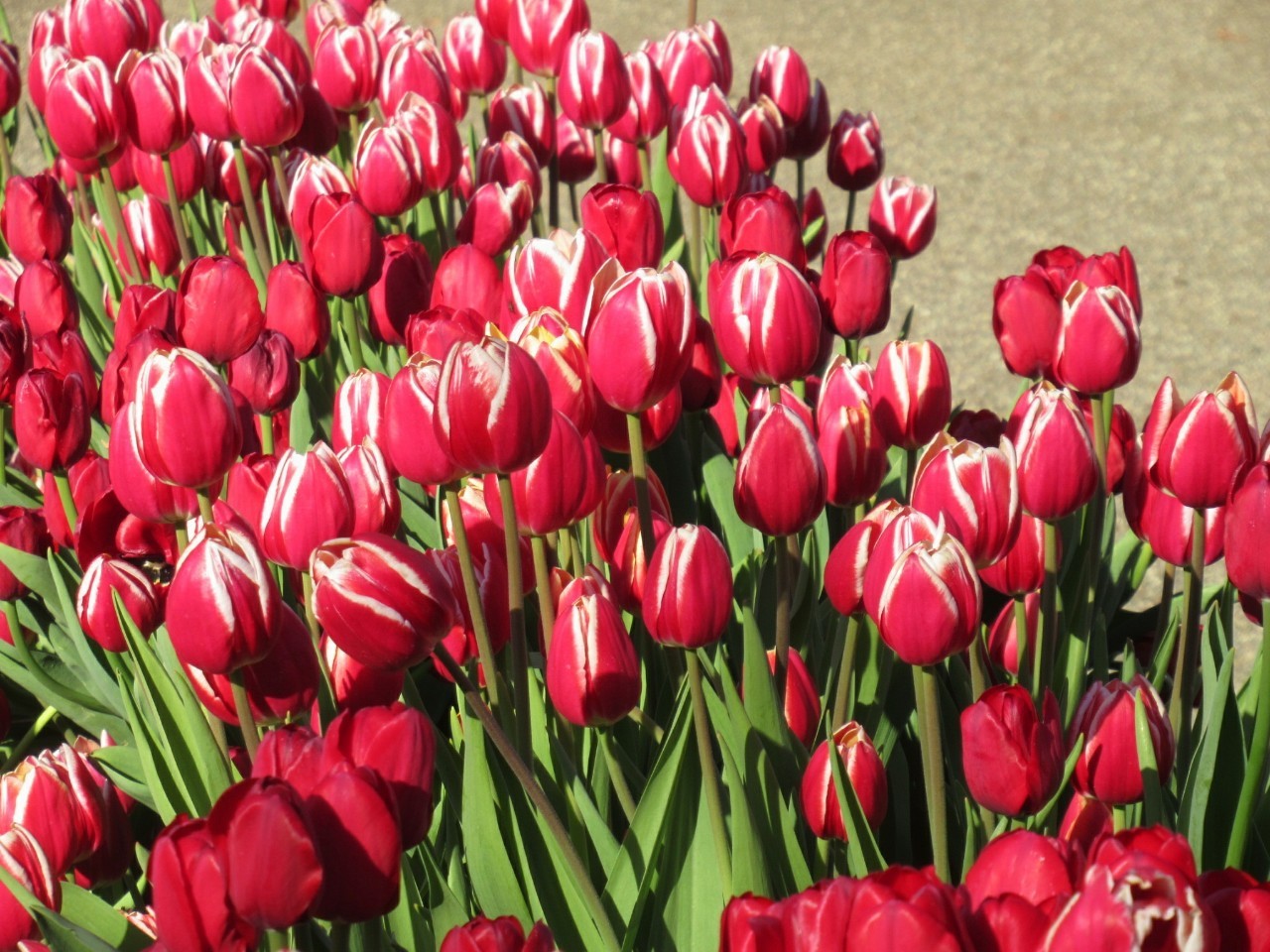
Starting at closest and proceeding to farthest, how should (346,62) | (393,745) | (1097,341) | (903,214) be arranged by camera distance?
(393,745) < (1097,341) < (903,214) < (346,62)

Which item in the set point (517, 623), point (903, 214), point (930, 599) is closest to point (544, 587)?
point (517, 623)

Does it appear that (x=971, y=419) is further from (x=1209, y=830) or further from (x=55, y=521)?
(x=55, y=521)

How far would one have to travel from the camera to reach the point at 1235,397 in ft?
3.54

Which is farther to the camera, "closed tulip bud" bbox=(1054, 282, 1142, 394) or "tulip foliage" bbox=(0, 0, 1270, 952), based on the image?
"closed tulip bud" bbox=(1054, 282, 1142, 394)

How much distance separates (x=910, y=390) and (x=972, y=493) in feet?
0.85

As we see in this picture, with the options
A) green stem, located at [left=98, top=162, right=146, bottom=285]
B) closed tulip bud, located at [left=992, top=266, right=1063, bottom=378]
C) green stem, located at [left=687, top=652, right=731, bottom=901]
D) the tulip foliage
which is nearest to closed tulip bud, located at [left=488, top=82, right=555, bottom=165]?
the tulip foliage

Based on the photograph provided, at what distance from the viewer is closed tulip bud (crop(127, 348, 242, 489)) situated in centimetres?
97

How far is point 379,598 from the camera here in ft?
2.63

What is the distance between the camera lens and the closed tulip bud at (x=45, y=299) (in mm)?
1500

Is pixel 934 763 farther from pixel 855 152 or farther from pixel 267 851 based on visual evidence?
pixel 855 152

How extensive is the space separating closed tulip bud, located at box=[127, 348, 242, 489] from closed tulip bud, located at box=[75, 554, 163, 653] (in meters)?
0.15

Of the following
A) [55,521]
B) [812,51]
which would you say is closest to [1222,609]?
[55,521]

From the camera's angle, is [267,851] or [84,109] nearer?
[267,851]

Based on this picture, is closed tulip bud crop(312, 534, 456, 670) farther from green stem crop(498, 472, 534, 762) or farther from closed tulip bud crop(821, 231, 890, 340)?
closed tulip bud crop(821, 231, 890, 340)
